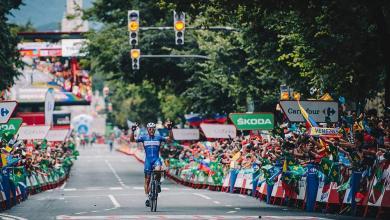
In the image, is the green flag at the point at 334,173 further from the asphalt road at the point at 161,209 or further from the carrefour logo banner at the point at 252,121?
the carrefour logo banner at the point at 252,121

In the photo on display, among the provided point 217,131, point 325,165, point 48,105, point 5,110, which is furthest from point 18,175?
point 217,131

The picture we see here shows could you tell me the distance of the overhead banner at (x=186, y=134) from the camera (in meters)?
57.1

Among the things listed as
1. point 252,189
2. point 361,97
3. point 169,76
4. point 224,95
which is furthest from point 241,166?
point 169,76

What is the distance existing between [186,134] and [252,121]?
66.8 ft

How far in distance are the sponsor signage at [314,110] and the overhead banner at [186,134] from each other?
96.5 ft

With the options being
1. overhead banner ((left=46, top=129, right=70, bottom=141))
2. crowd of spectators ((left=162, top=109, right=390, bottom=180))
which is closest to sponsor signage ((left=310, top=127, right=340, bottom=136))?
crowd of spectators ((left=162, top=109, right=390, bottom=180))

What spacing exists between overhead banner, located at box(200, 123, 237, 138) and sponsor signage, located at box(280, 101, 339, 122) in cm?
1925

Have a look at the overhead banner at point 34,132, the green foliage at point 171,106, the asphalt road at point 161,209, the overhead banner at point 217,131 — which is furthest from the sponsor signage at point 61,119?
the asphalt road at point 161,209

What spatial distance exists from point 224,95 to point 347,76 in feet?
81.3

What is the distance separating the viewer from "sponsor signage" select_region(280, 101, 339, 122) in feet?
89.3

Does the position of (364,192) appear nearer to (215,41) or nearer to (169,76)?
(215,41)

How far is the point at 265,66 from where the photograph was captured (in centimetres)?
4116

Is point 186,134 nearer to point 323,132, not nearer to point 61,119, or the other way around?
point 323,132

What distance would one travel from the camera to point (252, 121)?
37.0 metres
